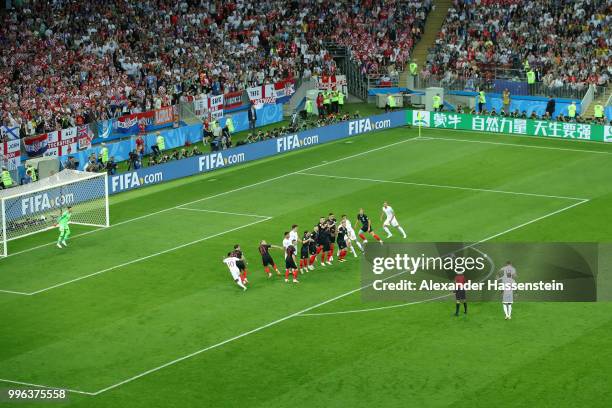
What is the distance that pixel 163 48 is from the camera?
7256 centimetres

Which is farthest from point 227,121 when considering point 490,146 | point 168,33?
point 490,146

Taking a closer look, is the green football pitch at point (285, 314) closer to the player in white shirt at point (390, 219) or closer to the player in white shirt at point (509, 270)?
the player in white shirt at point (390, 219)

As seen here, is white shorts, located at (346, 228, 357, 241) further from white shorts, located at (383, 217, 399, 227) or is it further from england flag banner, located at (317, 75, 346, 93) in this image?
england flag banner, located at (317, 75, 346, 93)

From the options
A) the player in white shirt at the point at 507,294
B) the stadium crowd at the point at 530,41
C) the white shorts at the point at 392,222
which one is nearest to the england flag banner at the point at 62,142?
the white shorts at the point at 392,222

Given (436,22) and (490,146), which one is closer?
(490,146)

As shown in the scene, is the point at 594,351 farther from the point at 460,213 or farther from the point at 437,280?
the point at 460,213

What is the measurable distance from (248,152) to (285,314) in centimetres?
2505

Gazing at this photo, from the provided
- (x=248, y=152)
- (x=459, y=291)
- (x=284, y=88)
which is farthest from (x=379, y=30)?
(x=459, y=291)

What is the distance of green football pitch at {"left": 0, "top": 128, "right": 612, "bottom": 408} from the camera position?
32.0 metres

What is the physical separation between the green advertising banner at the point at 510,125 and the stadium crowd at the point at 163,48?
31.2ft

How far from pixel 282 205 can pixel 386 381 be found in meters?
21.5

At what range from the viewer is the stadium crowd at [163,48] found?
64.2 m

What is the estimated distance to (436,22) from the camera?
275 feet

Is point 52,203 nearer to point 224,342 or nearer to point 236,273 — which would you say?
point 236,273
